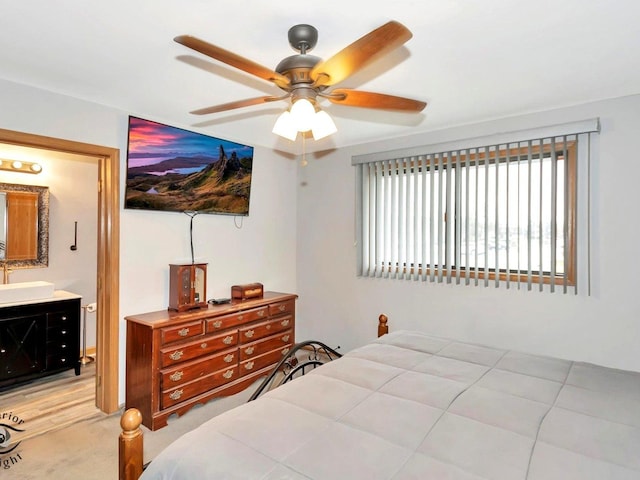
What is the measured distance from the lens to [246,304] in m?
3.47

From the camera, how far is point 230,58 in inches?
58.8

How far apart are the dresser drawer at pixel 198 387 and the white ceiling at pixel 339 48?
2.22 m

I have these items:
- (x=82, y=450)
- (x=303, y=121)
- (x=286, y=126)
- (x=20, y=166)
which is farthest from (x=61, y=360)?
(x=303, y=121)

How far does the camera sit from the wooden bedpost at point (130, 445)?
1.29 metres

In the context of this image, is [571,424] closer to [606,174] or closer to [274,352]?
[606,174]

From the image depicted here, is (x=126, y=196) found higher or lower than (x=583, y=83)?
lower

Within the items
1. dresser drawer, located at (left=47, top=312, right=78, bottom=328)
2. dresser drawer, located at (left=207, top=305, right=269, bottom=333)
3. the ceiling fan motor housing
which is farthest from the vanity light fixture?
the ceiling fan motor housing

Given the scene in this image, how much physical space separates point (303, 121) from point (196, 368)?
224cm

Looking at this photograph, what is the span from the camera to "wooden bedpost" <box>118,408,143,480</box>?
51.0 inches

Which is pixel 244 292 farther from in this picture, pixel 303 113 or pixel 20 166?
pixel 20 166

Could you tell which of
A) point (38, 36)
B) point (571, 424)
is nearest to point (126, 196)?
point (38, 36)

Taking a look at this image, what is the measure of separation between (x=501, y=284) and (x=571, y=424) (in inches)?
75.8

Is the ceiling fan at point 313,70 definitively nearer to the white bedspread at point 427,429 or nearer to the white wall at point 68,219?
the white bedspread at point 427,429

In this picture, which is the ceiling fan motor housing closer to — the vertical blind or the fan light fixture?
the fan light fixture
